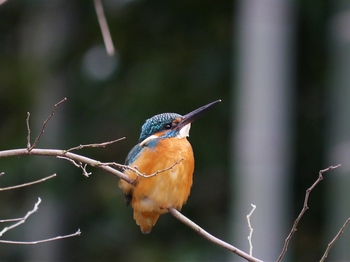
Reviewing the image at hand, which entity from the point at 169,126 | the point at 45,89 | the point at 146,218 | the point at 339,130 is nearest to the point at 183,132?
the point at 169,126

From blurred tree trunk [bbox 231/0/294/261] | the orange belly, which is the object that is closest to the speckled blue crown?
the orange belly

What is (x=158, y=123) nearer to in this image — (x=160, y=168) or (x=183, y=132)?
(x=183, y=132)

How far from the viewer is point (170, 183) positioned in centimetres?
341

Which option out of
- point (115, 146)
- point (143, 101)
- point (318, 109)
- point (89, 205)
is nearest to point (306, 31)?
point (318, 109)

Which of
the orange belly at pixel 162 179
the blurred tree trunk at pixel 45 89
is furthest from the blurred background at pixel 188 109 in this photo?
the orange belly at pixel 162 179

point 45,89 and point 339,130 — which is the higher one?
point 45,89

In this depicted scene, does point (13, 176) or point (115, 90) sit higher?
point (115, 90)

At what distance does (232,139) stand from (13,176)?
247 cm

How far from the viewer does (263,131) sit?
5.92m

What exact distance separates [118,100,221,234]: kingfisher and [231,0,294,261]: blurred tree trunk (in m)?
2.12

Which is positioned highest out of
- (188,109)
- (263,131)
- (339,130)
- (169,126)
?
(169,126)

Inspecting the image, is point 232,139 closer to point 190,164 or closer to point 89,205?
point 89,205

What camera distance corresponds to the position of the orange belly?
133 inches

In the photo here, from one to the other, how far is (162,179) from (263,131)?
2687mm
